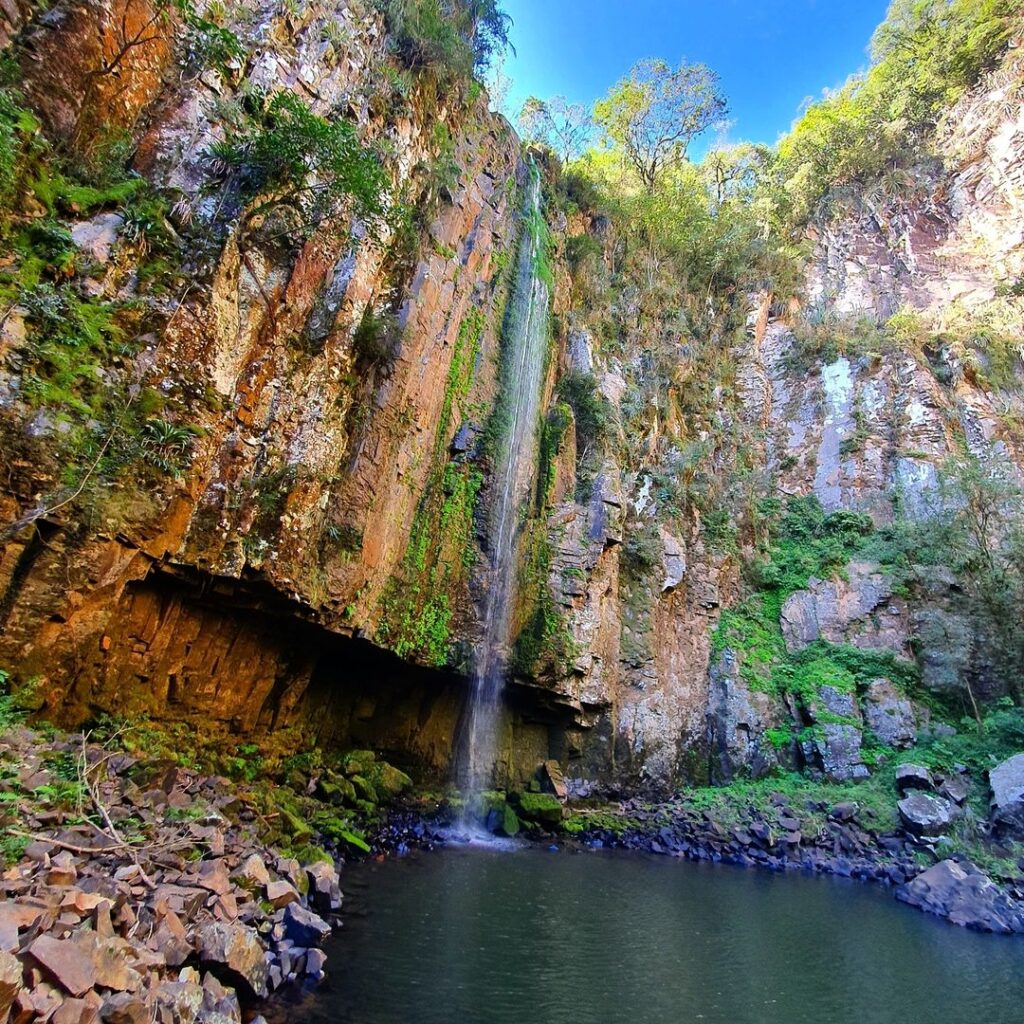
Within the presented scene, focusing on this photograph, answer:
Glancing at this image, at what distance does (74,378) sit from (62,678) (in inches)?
143

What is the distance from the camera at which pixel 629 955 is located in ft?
21.6

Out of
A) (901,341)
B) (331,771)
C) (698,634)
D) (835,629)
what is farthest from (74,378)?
(901,341)

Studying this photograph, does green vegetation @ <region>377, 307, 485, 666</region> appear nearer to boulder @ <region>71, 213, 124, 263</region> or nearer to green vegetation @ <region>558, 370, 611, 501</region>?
green vegetation @ <region>558, 370, 611, 501</region>

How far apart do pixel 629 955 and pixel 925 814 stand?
969 cm

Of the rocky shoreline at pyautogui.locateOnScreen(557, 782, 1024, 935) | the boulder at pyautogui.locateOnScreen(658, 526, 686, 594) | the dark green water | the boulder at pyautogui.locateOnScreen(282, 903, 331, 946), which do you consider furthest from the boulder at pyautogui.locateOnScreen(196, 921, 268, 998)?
the boulder at pyautogui.locateOnScreen(658, 526, 686, 594)

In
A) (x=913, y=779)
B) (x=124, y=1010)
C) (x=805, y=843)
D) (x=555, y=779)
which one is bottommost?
(x=124, y=1010)

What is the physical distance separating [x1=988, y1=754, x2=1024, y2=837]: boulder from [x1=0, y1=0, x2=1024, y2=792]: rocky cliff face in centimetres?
269

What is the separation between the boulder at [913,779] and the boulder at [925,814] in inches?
23.2

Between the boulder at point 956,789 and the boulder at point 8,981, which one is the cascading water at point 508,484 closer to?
the boulder at point 956,789

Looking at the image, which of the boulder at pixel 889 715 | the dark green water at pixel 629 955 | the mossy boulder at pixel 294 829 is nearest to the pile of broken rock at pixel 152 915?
the dark green water at pixel 629 955

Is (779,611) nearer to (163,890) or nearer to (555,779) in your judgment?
(555,779)

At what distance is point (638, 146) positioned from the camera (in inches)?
1054

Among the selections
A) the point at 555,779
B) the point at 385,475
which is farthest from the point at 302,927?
the point at 555,779

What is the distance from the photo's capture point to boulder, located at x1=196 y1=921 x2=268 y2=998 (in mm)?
4492
